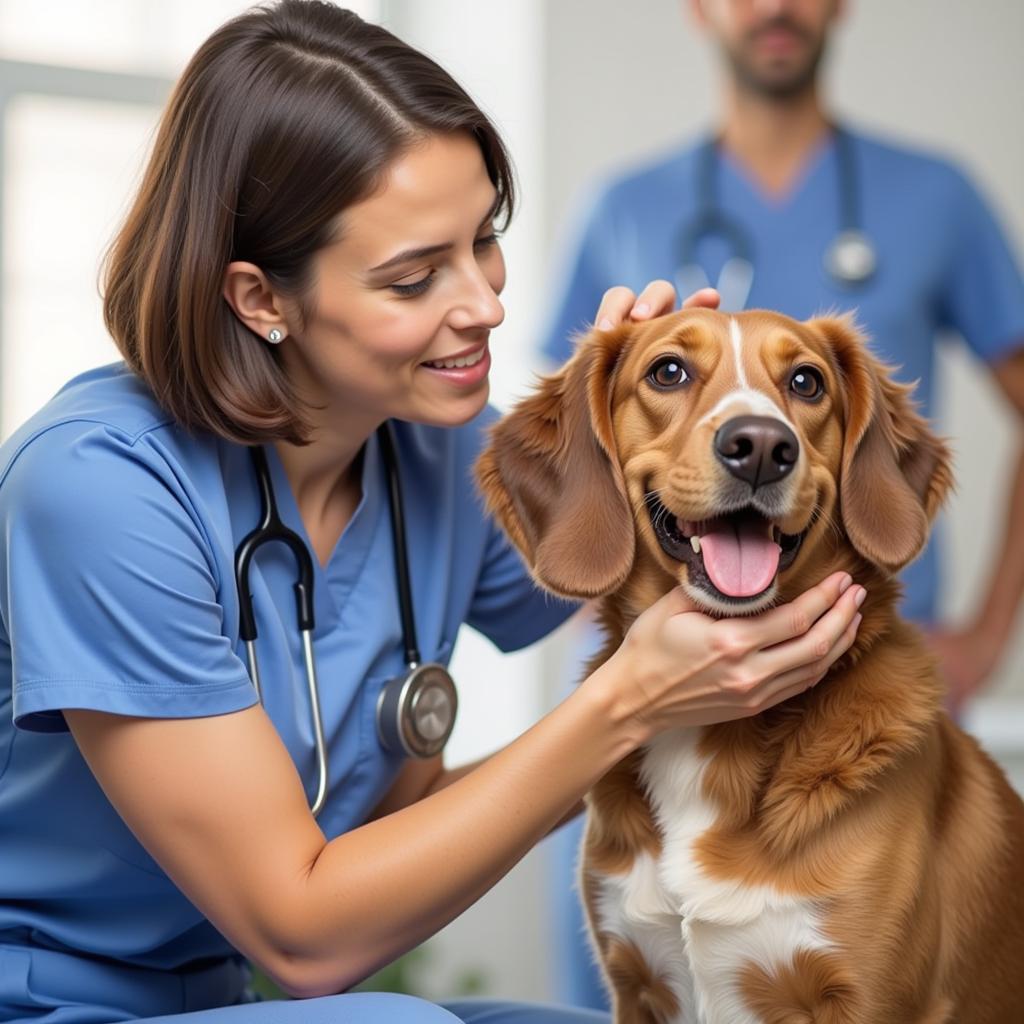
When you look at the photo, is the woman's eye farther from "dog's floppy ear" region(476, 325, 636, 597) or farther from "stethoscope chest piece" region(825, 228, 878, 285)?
"stethoscope chest piece" region(825, 228, 878, 285)

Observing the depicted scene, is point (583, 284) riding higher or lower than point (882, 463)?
lower

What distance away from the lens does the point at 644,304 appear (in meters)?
1.74

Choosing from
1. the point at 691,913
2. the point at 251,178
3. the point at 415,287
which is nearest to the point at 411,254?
the point at 415,287

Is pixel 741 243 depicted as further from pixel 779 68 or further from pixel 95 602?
pixel 95 602

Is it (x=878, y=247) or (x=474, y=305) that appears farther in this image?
(x=878, y=247)

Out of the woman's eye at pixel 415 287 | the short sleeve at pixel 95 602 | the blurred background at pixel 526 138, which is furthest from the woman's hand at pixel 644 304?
the blurred background at pixel 526 138

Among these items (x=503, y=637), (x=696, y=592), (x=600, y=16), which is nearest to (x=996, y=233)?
(x=600, y=16)

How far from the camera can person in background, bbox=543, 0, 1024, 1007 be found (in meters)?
2.73

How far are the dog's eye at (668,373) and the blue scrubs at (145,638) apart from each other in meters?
0.37

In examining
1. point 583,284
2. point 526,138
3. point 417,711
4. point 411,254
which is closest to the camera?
point 411,254

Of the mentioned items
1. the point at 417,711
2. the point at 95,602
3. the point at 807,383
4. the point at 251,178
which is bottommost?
the point at 417,711

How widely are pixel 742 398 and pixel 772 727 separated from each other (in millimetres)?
372

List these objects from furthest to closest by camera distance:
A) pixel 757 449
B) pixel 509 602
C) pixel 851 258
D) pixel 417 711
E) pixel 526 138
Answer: pixel 526 138 → pixel 851 258 → pixel 509 602 → pixel 417 711 → pixel 757 449

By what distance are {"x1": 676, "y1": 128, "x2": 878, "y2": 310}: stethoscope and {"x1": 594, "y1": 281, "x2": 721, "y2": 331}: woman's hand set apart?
0.97 meters
